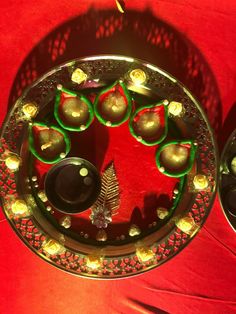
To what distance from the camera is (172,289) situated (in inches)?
36.4

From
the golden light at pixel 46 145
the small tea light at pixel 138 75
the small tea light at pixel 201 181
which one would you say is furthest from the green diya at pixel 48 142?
the small tea light at pixel 201 181

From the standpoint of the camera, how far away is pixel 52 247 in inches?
33.1

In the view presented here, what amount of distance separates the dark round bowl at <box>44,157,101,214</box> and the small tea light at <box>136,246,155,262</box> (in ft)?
0.56

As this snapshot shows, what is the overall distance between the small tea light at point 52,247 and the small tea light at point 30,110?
31cm

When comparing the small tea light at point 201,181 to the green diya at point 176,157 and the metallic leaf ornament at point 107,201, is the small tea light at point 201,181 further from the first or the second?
the metallic leaf ornament at point 107,201

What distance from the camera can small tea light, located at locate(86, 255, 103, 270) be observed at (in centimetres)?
85

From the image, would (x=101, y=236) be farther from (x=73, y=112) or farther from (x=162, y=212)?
(x=73, y=112)

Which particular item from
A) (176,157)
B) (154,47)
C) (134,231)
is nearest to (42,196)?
(134,231)

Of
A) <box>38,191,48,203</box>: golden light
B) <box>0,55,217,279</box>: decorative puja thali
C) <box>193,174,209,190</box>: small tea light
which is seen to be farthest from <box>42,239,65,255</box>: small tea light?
<box>193,174,209,190</box>: small tea light

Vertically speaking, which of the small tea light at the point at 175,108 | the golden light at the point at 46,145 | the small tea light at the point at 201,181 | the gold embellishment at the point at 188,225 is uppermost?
the small tea light at the point at 175,108

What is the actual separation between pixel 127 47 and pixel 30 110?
303mm

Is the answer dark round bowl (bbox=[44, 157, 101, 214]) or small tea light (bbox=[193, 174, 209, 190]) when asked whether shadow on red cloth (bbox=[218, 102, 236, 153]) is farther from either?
dark round bowl (bbox=[44, 157, 101, 214])

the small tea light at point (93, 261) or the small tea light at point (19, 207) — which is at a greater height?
the small tea light at point (19, 207)

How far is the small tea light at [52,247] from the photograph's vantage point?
842mm
